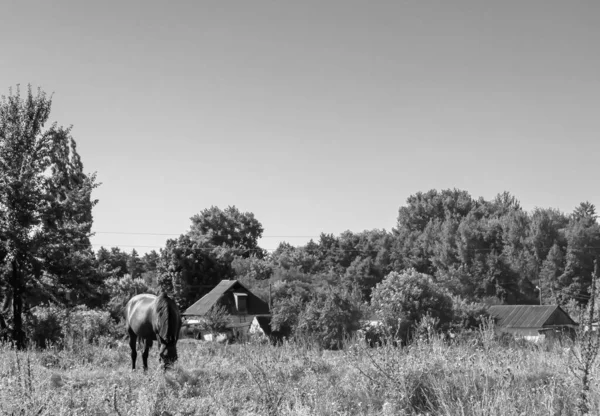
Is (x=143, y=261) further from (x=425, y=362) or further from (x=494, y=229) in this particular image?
(x=425, y=362)

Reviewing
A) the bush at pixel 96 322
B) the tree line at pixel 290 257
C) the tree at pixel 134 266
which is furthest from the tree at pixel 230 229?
the bush at pixel 96 322

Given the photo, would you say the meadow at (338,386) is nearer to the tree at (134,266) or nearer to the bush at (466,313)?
the bush at (466,313)

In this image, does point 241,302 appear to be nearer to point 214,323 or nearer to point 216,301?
point 216,301

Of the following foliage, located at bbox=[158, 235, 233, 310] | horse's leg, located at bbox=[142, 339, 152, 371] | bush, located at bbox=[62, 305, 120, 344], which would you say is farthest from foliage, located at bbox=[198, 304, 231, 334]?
horse's leg, located at bbox=[142, 339, 152, 371]

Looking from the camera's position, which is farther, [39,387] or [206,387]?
[206,387]

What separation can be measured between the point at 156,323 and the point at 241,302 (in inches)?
2248

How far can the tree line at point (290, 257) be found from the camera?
1922 centimetres

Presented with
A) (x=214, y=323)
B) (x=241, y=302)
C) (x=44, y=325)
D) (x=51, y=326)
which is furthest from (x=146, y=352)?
(x=241, y=302)

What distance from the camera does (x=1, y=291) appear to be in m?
19.2

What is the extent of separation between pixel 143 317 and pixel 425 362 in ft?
22.3

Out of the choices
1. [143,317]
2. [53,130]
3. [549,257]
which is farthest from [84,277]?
[549,257]

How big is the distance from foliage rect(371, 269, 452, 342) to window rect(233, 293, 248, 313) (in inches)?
688

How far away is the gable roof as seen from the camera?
212ft

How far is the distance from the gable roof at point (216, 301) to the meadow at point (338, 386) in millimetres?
51861
